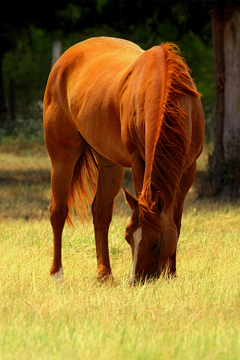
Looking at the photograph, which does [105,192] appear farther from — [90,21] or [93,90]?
[90,21]

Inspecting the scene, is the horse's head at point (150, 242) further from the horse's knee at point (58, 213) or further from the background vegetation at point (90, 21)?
the background vegetation at point (90, 21)

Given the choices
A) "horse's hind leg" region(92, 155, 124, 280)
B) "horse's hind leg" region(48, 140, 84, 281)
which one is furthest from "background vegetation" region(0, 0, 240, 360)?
"horse's hind leg" region(92, 155, 124, 280)

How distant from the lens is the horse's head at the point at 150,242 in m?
3.55

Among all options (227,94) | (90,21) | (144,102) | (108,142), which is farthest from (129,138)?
(90,21)

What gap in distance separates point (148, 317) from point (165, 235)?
20.5 inches

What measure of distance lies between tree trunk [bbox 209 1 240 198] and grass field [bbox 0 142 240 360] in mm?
2090

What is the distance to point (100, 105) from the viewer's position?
4.49 metres

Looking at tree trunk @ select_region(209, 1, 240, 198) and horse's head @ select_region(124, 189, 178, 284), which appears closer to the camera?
horse's head @ select_region(124, 189, 178, 284)


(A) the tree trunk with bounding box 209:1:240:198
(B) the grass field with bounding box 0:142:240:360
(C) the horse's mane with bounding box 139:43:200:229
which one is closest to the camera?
(B) the grass field with bounding box 0:142:240:360

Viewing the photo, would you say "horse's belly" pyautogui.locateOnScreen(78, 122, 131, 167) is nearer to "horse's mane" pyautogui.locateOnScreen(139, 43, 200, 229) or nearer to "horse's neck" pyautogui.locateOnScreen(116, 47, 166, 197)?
"horse's neck" pyautogui.locateOnScreen(116, 47, 166, 197)

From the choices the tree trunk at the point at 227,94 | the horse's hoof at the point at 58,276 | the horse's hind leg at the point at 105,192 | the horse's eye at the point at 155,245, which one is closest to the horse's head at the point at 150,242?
the horse's eye at the point at 155,245

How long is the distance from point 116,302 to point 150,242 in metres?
0.47

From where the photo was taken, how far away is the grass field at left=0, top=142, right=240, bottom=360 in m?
2.83

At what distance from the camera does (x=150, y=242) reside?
3566 mm
